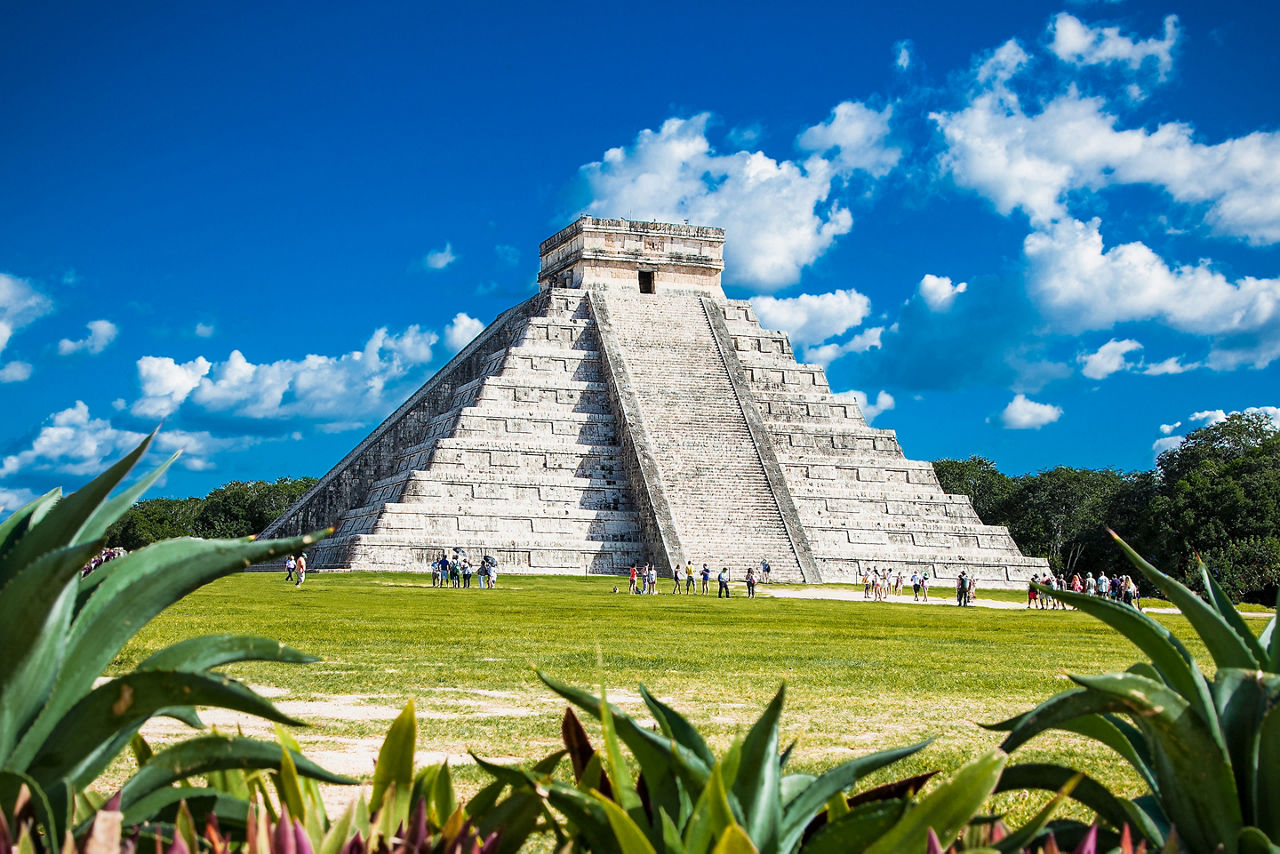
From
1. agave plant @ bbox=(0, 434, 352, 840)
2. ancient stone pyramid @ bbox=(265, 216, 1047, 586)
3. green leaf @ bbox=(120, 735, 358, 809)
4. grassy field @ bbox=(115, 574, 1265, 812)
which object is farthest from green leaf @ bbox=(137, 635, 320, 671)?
ancient stone pyramid @ bbox=(265, 216, 1047, 586)

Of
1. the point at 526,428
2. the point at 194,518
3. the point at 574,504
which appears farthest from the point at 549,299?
the point at 194,518

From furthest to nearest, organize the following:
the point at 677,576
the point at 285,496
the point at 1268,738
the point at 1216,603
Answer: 1. the point at 285,496
2. the point at 677,576
3. the point at 1216,603
4. the point at 1268,738

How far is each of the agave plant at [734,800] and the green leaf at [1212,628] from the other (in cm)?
64

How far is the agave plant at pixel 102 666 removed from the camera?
2070 mm

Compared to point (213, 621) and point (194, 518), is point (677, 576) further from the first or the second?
point (194, 518)

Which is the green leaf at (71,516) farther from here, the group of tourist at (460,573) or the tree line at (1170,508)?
the tree line at (1170,508)

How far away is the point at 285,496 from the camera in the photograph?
69812mm

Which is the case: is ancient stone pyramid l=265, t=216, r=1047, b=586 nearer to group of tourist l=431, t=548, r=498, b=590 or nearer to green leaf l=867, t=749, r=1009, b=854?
group of tourist l=431, t=548, r=498, b=590

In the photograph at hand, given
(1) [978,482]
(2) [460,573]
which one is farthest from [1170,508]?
(2) [460,573]

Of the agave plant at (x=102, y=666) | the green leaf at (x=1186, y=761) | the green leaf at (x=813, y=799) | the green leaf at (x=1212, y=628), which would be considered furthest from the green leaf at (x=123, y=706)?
the green leaf at (x=1212, y=628)

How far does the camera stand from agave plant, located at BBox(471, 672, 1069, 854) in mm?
1999

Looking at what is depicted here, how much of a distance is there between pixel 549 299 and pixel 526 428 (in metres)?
6.50

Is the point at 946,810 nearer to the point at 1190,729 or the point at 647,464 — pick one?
the point at 1190,729

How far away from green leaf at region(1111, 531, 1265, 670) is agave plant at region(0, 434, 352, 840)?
69.6 inches
